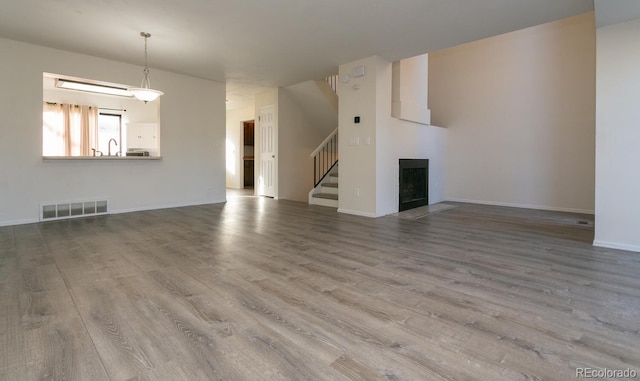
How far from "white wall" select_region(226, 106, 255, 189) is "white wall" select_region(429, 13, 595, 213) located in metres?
6.18

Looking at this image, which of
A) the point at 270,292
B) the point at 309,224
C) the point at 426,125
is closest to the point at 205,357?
the point at 270,292

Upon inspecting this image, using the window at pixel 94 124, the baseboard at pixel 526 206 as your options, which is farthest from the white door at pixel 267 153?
the baseboard at pixel 526 206

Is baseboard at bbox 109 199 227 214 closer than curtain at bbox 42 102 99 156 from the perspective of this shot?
Yes

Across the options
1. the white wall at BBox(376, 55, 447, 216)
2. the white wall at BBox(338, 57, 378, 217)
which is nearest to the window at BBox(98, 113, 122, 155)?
the white wall at BBox(338, 57, 378, 217)

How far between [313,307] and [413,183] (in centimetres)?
475

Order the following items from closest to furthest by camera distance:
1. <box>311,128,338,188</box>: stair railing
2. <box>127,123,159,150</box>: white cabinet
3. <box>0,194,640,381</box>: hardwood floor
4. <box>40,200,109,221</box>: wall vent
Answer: <box>0,194,640,381</box>: hardwood floor, <box>40,200,109,221</box>: wall vent, <box>127,123,159,150</box>: white cabinet, <box>311,128,338,188</box>: stair railing

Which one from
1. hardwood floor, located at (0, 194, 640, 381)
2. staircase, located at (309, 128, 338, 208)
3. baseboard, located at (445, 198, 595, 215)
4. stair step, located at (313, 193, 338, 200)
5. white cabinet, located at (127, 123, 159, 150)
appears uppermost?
white cabinet, located at (127, 123, 159, 150)

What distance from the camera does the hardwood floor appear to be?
4.46 feet

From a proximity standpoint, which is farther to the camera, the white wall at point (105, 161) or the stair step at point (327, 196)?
the stair step at point (327, 196)

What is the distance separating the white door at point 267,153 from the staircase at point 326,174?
104 cm

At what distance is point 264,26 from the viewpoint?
3910 millimetres

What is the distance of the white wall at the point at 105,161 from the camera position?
4391 mm

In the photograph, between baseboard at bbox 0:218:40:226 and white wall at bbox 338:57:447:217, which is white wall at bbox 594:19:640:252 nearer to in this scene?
white wall at bbox 338:57:447:217

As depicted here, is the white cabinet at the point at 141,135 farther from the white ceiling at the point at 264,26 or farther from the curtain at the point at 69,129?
the white ceiling at the point at 264,26
